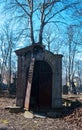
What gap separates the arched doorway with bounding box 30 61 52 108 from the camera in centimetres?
1616

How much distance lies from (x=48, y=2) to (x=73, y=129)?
569 inches

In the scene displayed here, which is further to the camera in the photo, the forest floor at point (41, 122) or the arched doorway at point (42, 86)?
the arched doorway at point (42, 86)

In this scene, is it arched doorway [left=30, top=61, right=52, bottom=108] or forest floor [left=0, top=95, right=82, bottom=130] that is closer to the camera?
forest floor [left=0, top=95, right=82, bottom=130]

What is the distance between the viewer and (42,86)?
1634 cm

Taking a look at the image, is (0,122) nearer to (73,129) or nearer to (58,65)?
(73,129)

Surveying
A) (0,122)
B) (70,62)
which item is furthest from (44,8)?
(70,62)

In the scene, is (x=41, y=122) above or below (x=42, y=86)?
below

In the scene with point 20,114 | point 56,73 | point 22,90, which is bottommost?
point 20,114

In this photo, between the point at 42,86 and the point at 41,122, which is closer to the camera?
the point at 41,122

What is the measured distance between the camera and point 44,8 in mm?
22656

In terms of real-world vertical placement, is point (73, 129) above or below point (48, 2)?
below

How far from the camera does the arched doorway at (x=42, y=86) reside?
53.0 ft

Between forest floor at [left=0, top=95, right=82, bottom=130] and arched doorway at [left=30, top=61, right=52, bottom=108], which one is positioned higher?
arched doorway at [left=30, top=61, right=52, bottom=108]

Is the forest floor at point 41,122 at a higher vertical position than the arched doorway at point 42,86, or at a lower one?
lower
